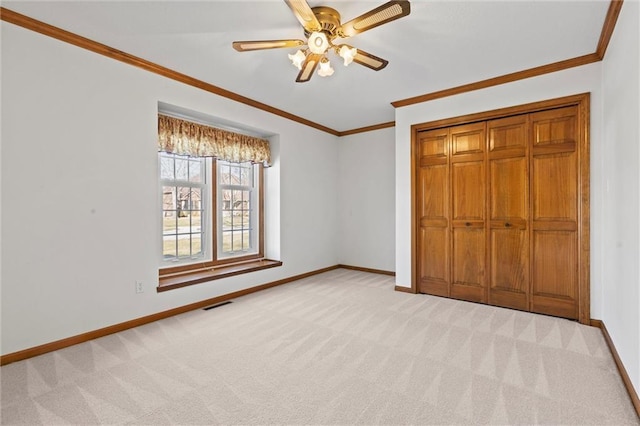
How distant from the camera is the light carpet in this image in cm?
175

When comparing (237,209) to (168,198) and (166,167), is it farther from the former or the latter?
(166,167)

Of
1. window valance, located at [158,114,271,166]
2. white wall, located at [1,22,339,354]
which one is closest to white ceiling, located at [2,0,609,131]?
white wall, located at [1,22,339,354]

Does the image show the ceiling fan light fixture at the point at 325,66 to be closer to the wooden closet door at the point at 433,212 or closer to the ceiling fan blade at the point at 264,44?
the ceiling fan blade at the point at 264,44

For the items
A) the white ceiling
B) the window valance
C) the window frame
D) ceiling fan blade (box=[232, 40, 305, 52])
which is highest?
the white ceiling

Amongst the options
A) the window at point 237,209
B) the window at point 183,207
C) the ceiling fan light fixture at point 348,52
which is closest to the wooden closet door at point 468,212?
the ceiling fan light fixture at point 348,52

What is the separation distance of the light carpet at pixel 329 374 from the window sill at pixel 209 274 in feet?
1.23

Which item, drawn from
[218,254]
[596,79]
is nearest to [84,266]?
[218,254]

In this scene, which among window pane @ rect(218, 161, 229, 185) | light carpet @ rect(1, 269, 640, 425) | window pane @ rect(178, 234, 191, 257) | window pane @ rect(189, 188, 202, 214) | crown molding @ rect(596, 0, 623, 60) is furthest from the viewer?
window pane @ rect(218, 161, 229, 185)

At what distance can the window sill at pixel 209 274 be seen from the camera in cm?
339

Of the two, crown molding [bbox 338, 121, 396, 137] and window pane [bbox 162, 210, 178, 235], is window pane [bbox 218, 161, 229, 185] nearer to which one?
window pane [bbox 162, 210, 178, 235]

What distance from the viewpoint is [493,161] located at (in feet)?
12.0

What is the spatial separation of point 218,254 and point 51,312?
1.93 m

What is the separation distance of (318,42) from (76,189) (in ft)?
7.95

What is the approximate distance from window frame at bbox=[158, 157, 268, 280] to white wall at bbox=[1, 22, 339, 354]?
41 centimetres
